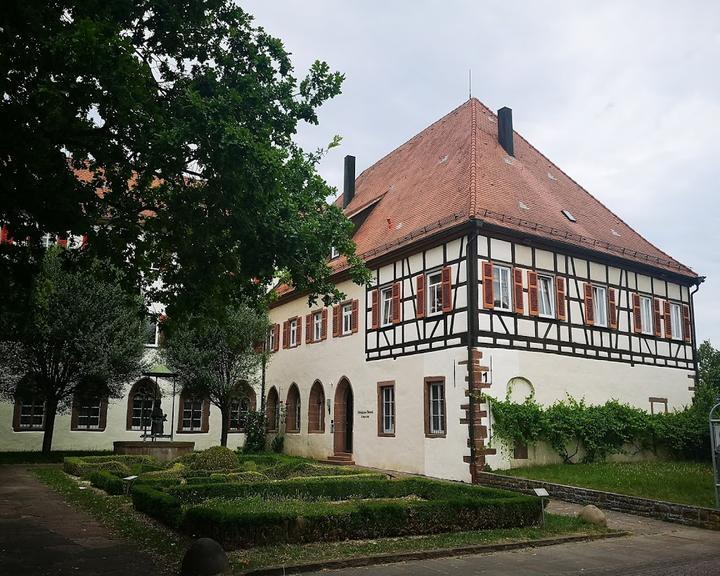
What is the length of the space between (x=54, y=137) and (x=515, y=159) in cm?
1819

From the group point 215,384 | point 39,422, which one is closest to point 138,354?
point 215,384

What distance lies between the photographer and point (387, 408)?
870 inches

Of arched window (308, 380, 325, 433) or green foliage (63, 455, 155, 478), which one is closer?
green foliage (63, 455, 155, 478)

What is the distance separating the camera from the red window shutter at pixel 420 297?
67.6ft

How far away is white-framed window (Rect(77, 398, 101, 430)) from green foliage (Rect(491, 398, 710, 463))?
1825cm

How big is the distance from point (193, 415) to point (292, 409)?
508 centimetres

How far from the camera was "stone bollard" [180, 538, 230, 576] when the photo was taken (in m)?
7.75

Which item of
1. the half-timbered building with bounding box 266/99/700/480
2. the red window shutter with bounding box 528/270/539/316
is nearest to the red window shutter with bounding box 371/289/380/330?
the half-timbered building with bounding box 266/99/700/480

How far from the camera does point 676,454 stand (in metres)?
21.4

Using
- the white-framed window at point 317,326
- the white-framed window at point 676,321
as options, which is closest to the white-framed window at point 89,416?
the white-framed window at point 317,326

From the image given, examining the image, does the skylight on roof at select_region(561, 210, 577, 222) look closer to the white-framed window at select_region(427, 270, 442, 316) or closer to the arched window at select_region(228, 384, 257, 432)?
the white-framed window at select_region(427, 270, 442, 316)

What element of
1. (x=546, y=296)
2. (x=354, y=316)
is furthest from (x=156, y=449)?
(x=546, y=296)

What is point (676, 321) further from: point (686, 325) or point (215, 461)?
point (215, 461)

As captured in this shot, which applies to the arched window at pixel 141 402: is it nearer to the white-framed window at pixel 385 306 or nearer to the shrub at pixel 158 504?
the white-framed window at pixel 385 306
